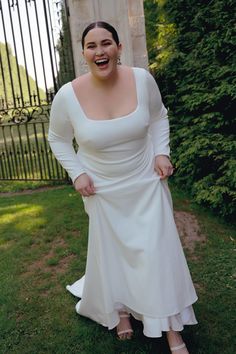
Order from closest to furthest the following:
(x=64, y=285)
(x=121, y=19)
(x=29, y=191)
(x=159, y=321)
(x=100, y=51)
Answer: (x=100, y=51) → (x=159, y=321) → (x=64, y=285) → (x=121, y=19) → (x=29, y=191)

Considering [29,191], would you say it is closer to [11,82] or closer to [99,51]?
[11,82]

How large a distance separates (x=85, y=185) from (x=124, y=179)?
0.20m

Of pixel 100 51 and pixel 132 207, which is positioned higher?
pixel 100 51

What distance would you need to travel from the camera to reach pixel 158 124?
2219 millimetres

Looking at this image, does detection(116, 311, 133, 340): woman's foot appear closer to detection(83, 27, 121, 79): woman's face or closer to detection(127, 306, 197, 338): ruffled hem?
detection(127, 306, 197, 338): ruffled hem

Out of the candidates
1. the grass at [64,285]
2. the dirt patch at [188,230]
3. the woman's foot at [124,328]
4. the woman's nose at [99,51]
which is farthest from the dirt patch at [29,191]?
the woman's nose at [99,51]

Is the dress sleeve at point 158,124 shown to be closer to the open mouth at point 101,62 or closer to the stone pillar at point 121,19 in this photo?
the open mouth at point 101,62

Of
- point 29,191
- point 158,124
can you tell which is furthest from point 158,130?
point 29,191

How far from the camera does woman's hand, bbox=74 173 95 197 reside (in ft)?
6.64

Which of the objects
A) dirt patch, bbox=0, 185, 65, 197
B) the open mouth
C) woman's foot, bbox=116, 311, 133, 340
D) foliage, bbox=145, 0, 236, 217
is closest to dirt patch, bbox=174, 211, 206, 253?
foliage, bbox=145, 0, 236, 217

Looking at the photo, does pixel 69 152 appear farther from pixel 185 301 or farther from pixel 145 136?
pixel 185 301

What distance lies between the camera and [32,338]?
2.54 metres

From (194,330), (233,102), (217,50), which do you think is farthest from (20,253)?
(217,50)

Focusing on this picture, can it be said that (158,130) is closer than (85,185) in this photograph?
No
